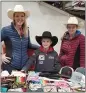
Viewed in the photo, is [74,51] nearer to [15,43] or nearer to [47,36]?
[47,36]

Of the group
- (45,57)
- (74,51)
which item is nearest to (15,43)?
(45,57)

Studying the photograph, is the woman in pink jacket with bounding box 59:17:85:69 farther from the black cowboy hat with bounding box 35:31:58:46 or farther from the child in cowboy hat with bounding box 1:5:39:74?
the child in cowboy hat with bounding box 1:5:39:74

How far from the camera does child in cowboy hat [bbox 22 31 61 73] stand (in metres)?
1.38

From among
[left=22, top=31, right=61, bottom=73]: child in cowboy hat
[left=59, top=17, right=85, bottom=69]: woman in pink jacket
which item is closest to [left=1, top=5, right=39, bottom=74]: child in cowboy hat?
[left=22, top=31, right=61, bottom=73]: child in cowboy hat

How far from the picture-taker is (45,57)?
4.63ft

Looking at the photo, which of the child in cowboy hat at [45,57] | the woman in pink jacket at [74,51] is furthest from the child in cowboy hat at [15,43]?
the woman in pink jacket at [74,51]

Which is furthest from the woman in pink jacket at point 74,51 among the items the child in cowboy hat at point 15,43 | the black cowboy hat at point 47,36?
the child in cowboy hat at point 15,43

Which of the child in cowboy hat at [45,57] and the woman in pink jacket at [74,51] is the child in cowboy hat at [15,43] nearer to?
the child in cowboy hat at [45,57]

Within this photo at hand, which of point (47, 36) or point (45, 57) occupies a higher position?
point (47, 36)

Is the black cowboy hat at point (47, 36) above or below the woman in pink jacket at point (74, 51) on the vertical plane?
above

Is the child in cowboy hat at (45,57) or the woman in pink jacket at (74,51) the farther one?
the woman in pink jacket at (74,51)

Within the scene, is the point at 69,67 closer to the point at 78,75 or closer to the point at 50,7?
the point at 78,75

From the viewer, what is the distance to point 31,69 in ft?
4.58

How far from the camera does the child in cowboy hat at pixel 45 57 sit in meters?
1.38
